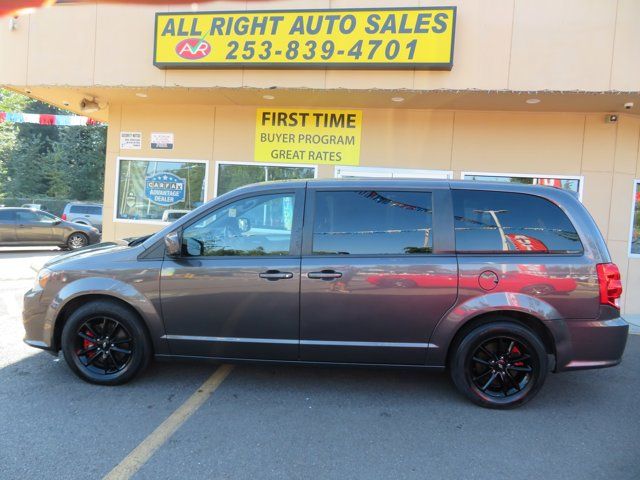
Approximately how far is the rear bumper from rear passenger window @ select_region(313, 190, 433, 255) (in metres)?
1.30

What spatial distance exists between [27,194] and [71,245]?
27.0m

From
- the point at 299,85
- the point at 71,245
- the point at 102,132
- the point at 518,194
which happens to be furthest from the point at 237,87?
the point at 102,132

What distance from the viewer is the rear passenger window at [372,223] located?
3.78 m

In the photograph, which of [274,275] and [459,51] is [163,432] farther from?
[459,51]

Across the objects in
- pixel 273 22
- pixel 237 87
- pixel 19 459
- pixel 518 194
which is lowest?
pixel 19 459

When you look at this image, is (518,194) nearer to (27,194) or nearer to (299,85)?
(299,85)

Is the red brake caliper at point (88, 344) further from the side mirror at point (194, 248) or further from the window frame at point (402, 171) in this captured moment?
the window frame at point (402, 171)

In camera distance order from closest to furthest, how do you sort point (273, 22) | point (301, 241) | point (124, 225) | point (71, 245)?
point (301, 241)
point (273, 22)
point (124, 225)
point (71, 245)

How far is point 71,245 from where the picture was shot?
14688 mm

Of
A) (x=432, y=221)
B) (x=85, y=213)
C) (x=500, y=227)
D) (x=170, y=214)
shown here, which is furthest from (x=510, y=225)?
(x=85, y=213)

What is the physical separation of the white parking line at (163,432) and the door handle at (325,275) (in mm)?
1400

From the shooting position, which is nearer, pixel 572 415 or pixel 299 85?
pixel 572 415

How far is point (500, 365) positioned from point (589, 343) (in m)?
0.71

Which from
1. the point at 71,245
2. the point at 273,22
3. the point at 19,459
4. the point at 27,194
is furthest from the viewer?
the point at 27,194
